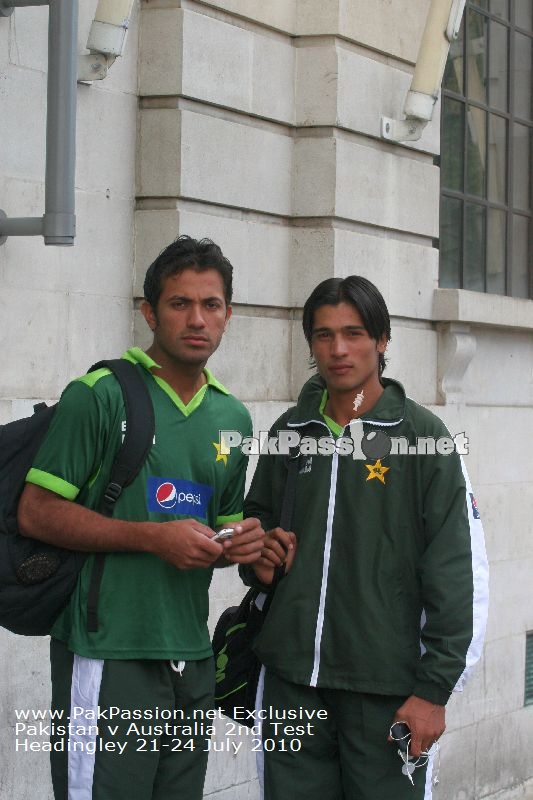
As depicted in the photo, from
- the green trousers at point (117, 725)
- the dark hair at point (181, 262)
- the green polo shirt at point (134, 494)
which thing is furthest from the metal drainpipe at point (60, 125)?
the green trousers at point (117, 725)

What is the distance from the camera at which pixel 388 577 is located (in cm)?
423

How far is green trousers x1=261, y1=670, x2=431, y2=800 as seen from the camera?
425 cm

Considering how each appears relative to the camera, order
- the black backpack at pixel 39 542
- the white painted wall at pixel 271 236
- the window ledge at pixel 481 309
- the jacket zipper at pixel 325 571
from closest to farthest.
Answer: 1. the black backpack at pixel 39 542
2. the jacket zipper at pixel 325 571
3. the white painted wall at pixel 271 236
4. the window ledge at pixel 481 309

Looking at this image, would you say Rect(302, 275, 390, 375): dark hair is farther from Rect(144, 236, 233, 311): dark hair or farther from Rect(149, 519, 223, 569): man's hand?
Rect(149, 519, 223, 569): man's hand

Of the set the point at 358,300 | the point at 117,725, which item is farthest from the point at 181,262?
the point at 117,725

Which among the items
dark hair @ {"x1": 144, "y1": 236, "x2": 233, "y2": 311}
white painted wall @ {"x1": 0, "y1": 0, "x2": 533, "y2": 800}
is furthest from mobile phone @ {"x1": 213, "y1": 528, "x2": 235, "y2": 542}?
white painted wall @ {"x1": 0, "y1": 0, "x2": 533, "y2": 800}

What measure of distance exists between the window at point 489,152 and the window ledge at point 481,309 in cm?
40

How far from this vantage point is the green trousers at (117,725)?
4.03 m

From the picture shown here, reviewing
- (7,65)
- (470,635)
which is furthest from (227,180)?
(470,635)

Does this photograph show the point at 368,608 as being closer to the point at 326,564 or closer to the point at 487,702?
the point at 326,564

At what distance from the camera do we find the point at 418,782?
14.1ft

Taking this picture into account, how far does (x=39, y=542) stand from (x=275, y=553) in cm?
69

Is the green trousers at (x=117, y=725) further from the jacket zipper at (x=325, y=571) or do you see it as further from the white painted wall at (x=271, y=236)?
the white painted wall at (x=271, y=236)

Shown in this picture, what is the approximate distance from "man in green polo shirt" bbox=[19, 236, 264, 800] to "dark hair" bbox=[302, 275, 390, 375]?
31 centimetres
